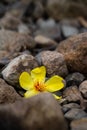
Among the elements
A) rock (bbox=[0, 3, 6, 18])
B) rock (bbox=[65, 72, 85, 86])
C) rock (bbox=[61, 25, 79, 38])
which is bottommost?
rock (bbox=[0, 3, 6, 18])

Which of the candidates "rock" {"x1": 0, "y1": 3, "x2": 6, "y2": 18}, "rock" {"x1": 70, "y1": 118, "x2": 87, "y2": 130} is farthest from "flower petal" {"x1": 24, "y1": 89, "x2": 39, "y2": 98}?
"rock" {"x1": 0, "y1": 3, "x2": 6, "y2": 18}

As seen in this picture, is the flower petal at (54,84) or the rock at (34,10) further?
the rock at (34,10)

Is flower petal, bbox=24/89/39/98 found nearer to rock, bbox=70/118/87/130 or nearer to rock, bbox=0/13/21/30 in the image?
rock, bbox=70/118/87/130

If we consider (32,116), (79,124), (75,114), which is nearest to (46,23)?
(75,114)

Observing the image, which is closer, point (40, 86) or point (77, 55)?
point (40, 86)

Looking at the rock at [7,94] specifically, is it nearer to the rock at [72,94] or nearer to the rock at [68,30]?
the rock at [72,94]

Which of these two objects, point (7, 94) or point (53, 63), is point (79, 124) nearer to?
point (7, 94)

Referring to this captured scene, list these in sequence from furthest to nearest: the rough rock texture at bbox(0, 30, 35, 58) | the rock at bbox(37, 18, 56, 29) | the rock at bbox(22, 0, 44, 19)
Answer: the rock at bbox(22, 0, 44, 19)
the rock at bbox(37, 18, 56, 29)
the rough rock texture at bbox(0, 30, 35, 58)

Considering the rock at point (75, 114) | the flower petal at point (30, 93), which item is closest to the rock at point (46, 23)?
the flower petal at point (30, 93)
